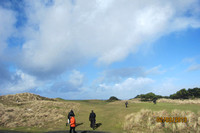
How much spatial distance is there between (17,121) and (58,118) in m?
7.04

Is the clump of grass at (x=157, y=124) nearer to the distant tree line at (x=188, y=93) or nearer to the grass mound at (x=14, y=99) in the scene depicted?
the grass mound at (x=14, y=99)

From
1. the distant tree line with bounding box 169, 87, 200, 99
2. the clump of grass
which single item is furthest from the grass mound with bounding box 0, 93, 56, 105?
the distant tree line with bounding box 169, 87, 200, 99

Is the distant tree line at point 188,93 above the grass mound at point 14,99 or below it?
below

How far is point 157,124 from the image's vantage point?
2078 cm

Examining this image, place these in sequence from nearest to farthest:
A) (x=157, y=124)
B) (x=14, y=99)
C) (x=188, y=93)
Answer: (x=157, y=124) → (x=14, y=99) → (x=188, y=93)

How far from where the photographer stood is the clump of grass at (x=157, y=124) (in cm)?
1981

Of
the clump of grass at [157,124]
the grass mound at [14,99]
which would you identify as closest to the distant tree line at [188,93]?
the clump of grass at [157,124]

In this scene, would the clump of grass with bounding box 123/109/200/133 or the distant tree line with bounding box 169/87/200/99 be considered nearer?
the clump of grass with bounding box 123/109/200/133

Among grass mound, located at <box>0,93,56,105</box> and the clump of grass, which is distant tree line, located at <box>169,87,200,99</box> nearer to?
the clump of grass

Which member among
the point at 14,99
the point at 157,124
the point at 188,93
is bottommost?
the point at 157,124

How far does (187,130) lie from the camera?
63.7 feet

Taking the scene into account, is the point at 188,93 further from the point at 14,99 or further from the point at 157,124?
the point at 14,99

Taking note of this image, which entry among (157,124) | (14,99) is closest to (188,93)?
(157,124)

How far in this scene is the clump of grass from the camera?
19812 mm
